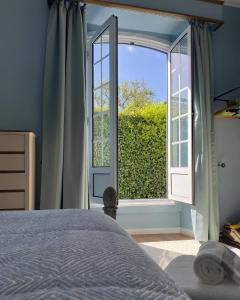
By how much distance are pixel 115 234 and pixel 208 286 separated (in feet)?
1.43

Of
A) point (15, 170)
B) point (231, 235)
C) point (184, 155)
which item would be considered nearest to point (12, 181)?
point (15, 170)

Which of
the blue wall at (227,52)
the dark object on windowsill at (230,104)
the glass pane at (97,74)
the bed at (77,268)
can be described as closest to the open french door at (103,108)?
the glass pane at (97,74)

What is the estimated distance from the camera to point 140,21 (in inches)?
148

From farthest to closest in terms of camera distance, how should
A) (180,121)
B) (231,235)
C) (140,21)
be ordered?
(140,21) → (180,121) → (231,235)

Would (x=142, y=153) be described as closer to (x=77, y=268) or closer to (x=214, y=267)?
(x=214, y=267)

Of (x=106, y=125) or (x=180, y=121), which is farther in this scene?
(x=180, y=121)

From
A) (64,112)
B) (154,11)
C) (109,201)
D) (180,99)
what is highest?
(154,11)

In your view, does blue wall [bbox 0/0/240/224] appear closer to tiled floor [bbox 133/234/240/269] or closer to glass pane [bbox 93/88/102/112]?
glass pane [bbox 93/88/102/112]

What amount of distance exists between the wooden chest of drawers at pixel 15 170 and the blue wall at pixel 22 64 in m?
0.58

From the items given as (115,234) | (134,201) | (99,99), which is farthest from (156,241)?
(115,234)

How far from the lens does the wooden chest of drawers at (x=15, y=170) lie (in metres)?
2.35

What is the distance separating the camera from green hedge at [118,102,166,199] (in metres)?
Result: 5.55

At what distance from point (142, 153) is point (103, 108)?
2.56 meters

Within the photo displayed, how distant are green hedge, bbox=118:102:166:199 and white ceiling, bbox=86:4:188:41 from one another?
6.01 ft
